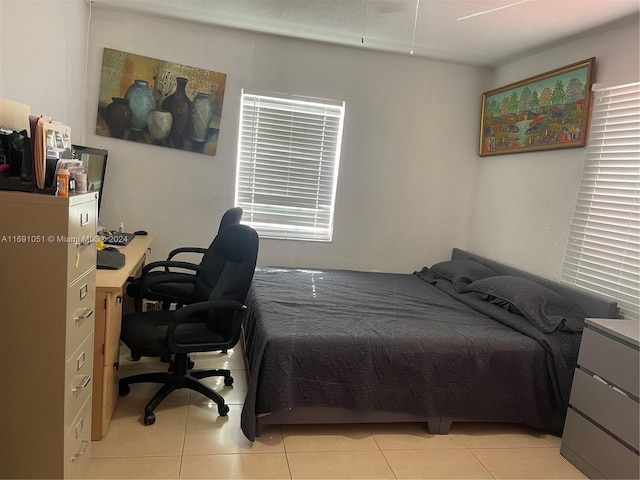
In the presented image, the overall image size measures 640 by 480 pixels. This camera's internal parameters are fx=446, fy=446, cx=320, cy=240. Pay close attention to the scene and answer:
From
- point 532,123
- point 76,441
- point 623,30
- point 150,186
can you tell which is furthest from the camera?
point 150,186

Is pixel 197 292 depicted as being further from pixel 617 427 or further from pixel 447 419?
pixel 617 427

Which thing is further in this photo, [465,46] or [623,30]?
[465,46]

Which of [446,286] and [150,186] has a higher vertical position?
[150,186]

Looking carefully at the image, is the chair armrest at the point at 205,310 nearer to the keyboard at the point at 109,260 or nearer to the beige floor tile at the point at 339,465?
the keyboard at the point at 109,260

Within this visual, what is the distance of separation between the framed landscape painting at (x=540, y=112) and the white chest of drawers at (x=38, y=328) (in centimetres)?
314

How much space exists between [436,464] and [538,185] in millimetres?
2295

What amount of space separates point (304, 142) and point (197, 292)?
70.5 inches

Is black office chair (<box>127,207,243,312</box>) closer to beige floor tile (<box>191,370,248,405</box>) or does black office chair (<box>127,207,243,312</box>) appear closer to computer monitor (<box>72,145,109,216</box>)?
beige floor tile (<box>191,370,248,405</box>)

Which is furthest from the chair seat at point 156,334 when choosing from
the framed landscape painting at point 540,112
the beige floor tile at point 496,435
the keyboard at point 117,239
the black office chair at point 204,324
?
the framed landscape painting at point 540,112

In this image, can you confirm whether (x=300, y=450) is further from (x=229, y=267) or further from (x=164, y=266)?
(x=164, y=266)

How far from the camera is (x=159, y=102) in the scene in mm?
3688

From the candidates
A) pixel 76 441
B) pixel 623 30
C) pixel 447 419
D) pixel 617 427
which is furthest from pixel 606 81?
pixel 76 441

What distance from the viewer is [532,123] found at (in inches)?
140

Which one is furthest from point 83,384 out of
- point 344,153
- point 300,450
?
point 344,153
